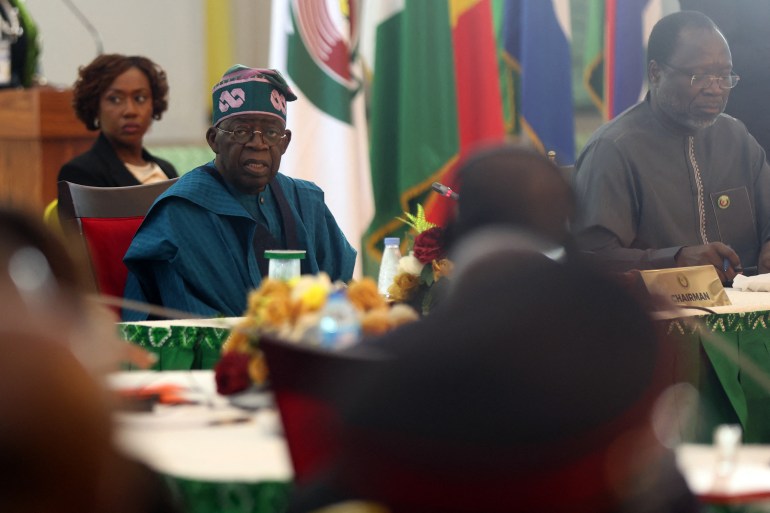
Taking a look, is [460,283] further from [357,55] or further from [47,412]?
[357,55]

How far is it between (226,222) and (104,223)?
46 centimetres

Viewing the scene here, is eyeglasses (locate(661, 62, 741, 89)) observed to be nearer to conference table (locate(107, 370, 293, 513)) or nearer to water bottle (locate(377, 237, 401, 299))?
water bottle (locate(377, 237, 401, 299))

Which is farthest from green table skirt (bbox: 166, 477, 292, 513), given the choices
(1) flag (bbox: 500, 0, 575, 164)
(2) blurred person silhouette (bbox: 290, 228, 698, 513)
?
(1) flag (bbox: 500, 0, 575, 164)

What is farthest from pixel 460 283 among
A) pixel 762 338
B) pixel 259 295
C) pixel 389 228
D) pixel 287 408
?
pixel 389 228

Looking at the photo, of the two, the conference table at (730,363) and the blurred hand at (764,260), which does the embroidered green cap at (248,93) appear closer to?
the conference table at (730,363)

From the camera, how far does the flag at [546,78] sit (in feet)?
16.4

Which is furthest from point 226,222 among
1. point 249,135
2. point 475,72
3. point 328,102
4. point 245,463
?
point 475,72

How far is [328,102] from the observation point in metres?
5.01

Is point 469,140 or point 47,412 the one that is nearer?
point 47,412

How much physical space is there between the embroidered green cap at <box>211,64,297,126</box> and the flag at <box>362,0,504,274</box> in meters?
1.86

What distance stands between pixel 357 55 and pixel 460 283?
422 cm

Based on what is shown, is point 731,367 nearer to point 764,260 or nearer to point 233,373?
point 764,260

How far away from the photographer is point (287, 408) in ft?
3.81

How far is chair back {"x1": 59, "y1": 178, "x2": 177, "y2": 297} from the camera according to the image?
3.29 m
